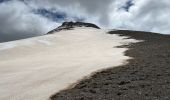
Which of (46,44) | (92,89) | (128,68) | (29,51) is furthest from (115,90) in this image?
(46,44)

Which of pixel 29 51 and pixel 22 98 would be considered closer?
pixel 22 98

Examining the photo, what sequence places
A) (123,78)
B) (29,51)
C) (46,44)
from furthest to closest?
(46,44), (29,51), (123,78)

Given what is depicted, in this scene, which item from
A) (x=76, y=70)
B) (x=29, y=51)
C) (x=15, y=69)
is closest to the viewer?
(x=76, y=70)

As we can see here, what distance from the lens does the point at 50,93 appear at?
21141 millimetres

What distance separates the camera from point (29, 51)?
2015 inches

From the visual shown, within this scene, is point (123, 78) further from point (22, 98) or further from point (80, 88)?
point (22, 98)

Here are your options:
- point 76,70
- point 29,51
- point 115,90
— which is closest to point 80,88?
point 115,90

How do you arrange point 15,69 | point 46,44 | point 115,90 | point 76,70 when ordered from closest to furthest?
point 115,90 < point 76,70 < point 15,69 < point 46,44

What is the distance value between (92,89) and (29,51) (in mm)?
31808

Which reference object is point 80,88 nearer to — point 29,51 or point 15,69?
point 15,69

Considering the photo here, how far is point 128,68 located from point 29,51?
2691 cm

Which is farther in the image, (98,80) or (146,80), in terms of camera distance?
(98,80)

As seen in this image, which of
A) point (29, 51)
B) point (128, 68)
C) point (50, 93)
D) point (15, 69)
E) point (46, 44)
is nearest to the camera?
point (50, 93)

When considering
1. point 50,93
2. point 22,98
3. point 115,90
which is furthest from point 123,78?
point 22,98
